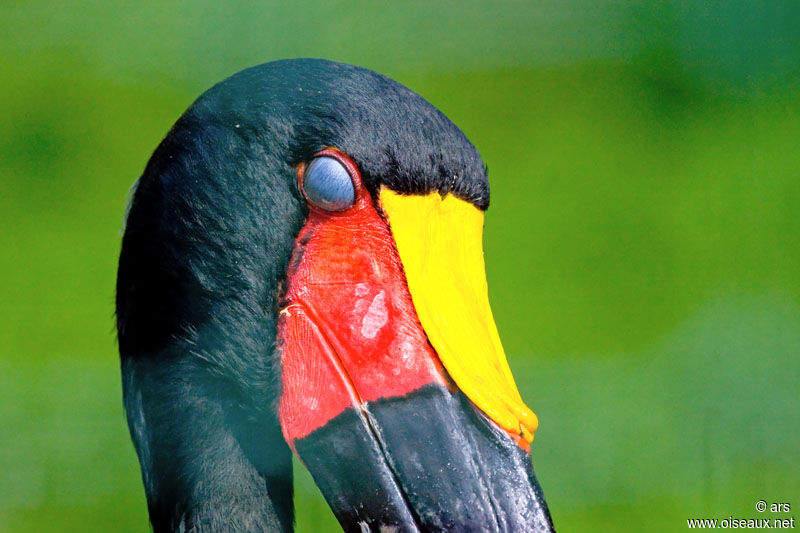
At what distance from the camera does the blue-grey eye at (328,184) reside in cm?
161

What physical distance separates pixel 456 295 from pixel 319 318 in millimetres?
229

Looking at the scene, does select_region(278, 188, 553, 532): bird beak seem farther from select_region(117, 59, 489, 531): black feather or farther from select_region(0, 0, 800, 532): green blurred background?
select_region(0, 0, 800, 532): green blurred background

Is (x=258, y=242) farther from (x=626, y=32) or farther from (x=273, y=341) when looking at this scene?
(x=626, y=32)

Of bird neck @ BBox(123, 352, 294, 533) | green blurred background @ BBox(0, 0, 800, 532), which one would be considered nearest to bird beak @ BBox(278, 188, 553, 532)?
bird neck @ BBox(123, 352, 294, 533)

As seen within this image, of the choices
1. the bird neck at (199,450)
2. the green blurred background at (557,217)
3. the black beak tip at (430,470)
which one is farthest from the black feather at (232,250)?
the green blurred background at (557,217)

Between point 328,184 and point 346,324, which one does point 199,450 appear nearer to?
point 346,324

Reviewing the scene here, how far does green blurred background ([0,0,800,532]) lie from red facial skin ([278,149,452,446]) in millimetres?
470

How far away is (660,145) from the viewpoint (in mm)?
3182

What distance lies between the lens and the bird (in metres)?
1.51

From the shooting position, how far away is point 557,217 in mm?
3318

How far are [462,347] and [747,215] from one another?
1853 mm

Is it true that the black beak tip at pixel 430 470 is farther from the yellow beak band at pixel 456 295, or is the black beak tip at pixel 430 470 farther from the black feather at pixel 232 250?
the black feather at pixel 232 250

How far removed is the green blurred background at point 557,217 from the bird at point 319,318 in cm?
35

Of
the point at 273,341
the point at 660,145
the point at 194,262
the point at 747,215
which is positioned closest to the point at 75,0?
the point at 194,262
